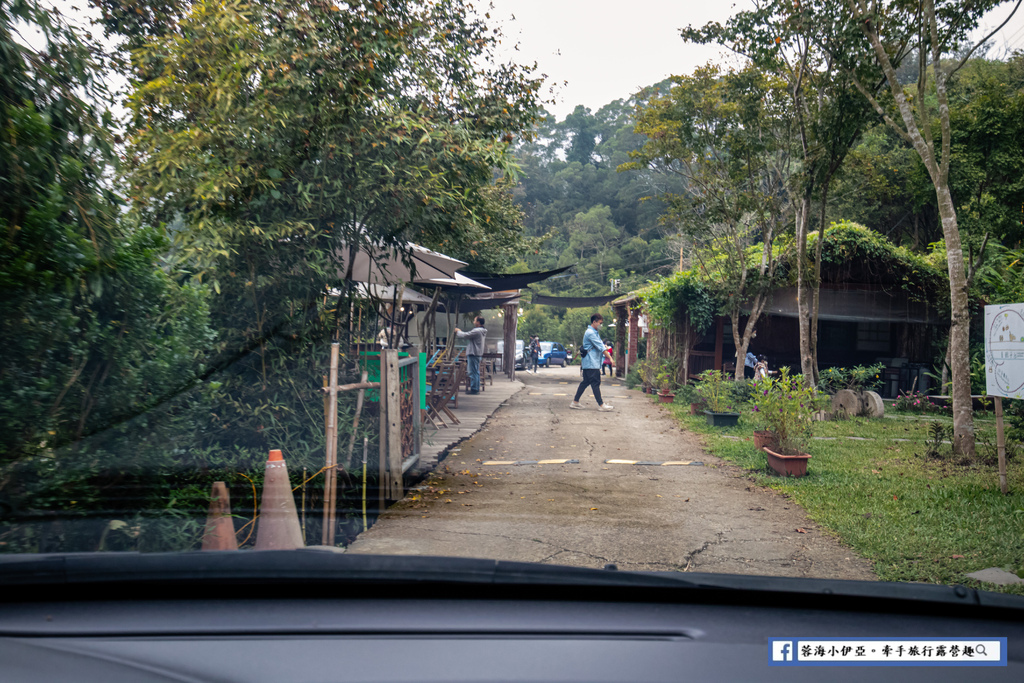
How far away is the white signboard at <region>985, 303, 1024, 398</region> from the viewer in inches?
209

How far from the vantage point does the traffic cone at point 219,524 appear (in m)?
3.08

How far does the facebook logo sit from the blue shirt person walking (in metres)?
11.5

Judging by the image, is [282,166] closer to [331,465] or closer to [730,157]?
[331,465]

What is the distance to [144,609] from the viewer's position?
1.33m

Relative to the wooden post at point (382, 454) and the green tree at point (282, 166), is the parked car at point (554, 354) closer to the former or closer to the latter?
the wooden post at point (382, 454)

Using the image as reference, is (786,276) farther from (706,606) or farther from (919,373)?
(706,606)

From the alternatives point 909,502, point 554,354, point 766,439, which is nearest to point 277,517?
point 909,502

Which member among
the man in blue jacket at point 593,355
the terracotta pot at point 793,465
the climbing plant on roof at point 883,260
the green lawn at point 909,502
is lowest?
the green lawn at point 909,502

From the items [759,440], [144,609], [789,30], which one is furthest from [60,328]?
[789,30]

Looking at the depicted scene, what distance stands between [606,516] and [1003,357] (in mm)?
3667

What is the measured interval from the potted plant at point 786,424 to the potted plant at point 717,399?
2616mm

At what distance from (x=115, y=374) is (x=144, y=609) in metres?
1.88

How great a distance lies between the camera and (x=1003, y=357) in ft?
17.9

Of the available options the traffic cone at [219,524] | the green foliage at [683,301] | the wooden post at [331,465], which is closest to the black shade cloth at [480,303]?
the green foliage at [683,301]
